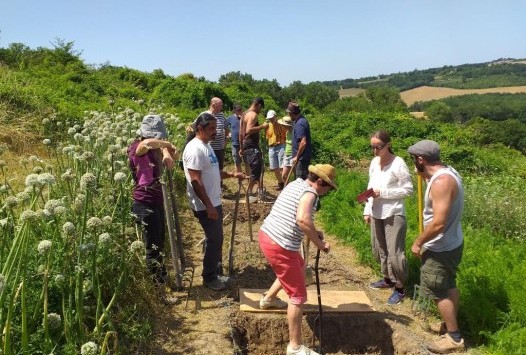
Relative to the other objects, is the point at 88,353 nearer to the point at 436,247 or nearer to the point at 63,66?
the point at 436,247

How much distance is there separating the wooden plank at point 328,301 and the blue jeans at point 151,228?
93cm

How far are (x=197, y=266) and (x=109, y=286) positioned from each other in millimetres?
2008

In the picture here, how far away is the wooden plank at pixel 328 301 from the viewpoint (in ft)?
16.0

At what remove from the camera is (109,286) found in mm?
4039

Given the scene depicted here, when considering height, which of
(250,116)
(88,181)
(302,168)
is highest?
(250,116)

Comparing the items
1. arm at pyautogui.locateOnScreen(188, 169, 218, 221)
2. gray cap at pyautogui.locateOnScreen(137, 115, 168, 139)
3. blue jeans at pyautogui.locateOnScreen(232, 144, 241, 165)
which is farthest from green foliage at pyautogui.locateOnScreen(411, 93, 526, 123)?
gray cap at pyautogui.locateOnScreen(137, 115, 168, 139)

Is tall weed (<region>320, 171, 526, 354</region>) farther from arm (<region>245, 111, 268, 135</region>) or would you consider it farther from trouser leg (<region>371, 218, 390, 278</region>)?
arm (<region>245, 111, 268, 135</region>)

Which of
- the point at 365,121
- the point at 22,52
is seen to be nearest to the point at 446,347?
the point at 365,121

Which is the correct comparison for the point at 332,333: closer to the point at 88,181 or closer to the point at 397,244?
the point at 397,244

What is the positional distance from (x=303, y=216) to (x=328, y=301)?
5.62 feet

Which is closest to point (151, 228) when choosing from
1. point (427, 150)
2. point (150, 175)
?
Result: point (150, 175)

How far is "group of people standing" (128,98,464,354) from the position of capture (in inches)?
157

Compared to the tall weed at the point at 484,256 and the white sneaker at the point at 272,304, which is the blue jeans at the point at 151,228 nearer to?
the white sneaker at the point at 272,304

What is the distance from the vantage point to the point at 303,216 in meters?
3.82
